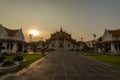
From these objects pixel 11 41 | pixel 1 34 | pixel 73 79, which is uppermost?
pixel 1 34

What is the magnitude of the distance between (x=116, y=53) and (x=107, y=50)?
6.14 meters

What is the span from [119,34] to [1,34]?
3848 centimetres

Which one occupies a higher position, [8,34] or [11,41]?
[8,34]

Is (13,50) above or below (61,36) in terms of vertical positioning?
below

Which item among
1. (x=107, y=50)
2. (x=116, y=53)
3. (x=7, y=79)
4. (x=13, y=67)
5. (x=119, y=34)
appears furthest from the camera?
(x=107, y=50)

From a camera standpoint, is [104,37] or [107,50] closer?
[107,50]

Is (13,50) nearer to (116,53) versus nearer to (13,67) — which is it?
(13,67)

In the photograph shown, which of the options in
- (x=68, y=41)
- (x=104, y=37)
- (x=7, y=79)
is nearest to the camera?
(x=7, y=79)

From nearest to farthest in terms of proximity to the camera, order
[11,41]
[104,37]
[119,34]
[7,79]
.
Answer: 1. [7,79]
2. [11,41]
3. [119,34]
4. [104,37]

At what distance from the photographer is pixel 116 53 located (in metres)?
35.3

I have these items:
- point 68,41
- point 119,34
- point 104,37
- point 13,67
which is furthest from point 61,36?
point 13,67

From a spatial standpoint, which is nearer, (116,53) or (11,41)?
(11,41)

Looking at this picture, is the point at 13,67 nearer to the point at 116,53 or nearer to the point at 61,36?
the point at 116,53

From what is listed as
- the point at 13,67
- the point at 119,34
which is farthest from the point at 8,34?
the point at 119,34
